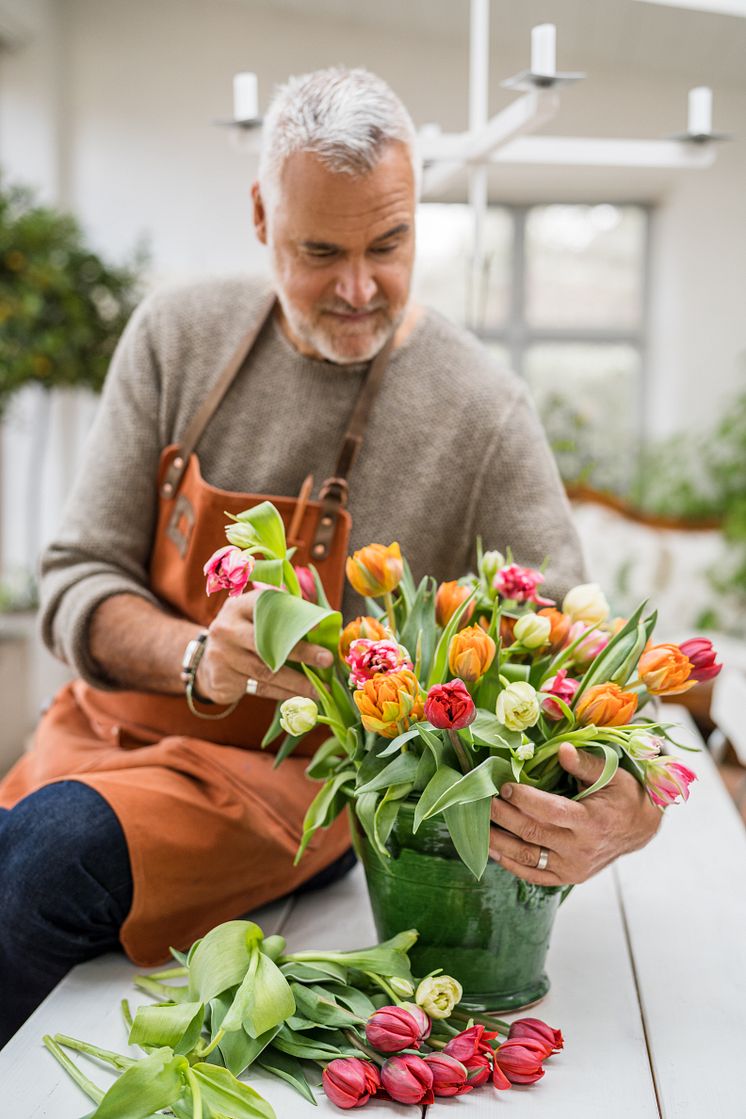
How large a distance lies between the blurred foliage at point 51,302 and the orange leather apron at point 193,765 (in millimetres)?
3028

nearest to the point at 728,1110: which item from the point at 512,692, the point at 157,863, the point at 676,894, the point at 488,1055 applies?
the point at 488,1055

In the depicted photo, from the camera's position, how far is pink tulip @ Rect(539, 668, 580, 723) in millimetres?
1013

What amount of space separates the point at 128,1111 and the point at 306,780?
617 mm

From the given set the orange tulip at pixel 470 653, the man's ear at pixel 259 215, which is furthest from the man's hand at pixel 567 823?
the man's ear at pixel 259 215

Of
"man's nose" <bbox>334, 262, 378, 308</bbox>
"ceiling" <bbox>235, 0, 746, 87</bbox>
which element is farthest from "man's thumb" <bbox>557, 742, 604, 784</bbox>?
"ceiling" <bbox>235, 0, 746, 87</bbox>

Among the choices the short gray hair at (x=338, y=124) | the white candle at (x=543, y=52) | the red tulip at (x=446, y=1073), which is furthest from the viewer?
the white candle at (x=543, y=52)

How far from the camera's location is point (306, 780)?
144 cm

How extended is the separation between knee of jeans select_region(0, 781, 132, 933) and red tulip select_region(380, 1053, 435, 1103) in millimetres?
400

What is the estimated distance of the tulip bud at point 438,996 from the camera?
0.99 m

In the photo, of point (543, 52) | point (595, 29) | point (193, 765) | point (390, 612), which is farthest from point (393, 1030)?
point (595, 29)

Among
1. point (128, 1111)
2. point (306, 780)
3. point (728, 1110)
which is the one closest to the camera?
point (128, 1111)

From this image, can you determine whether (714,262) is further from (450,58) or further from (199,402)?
(199,402)

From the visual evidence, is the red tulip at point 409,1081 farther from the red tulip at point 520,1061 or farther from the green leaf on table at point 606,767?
the green leaf on table at point 606,767

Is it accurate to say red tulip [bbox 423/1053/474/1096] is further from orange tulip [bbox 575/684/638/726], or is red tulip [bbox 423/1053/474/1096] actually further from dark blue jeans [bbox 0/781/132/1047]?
dark blue jeans [bbox 0/781/132/1047]
